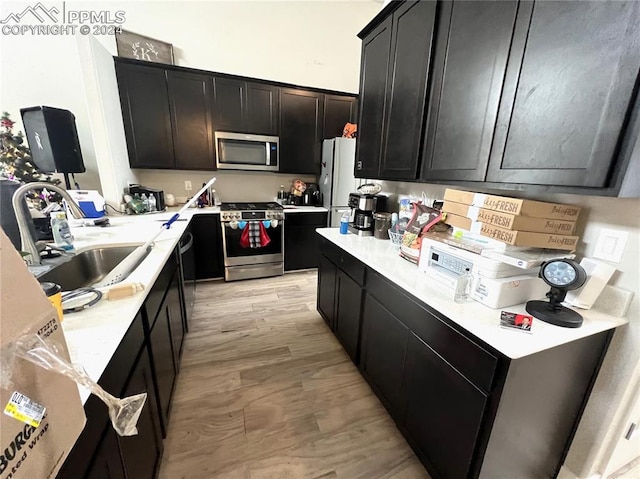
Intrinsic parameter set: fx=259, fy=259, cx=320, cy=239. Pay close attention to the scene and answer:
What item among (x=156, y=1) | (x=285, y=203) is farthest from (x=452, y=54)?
(x=156, y=1)

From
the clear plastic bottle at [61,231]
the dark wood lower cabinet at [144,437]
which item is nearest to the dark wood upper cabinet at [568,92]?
the dark wood lower cabinet at [144,437]

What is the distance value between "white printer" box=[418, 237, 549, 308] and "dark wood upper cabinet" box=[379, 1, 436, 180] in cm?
72

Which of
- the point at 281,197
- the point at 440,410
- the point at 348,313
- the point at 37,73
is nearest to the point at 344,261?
the point at 348,313

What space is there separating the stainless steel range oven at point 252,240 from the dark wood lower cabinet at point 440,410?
222 cm

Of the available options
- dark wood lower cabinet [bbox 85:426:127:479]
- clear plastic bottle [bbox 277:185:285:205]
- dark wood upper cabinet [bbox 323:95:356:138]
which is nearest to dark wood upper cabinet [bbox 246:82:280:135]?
dark wood upper cabinet [bbox 323:95:356:138]

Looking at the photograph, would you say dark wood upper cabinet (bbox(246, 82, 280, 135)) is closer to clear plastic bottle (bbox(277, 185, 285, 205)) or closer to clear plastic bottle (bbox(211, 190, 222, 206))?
clear plastic bottle (bbox(277, 185, 285, 205))

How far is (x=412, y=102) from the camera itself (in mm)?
1632

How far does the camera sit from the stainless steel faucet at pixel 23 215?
1.10 metres

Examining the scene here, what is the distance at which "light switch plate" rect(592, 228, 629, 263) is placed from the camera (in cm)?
98

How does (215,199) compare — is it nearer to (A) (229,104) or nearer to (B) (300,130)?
(A) (229,104)

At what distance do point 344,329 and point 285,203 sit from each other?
212 centimetres

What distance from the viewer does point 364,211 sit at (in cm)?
205

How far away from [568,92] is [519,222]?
0.47 metres

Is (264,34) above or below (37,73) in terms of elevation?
above
